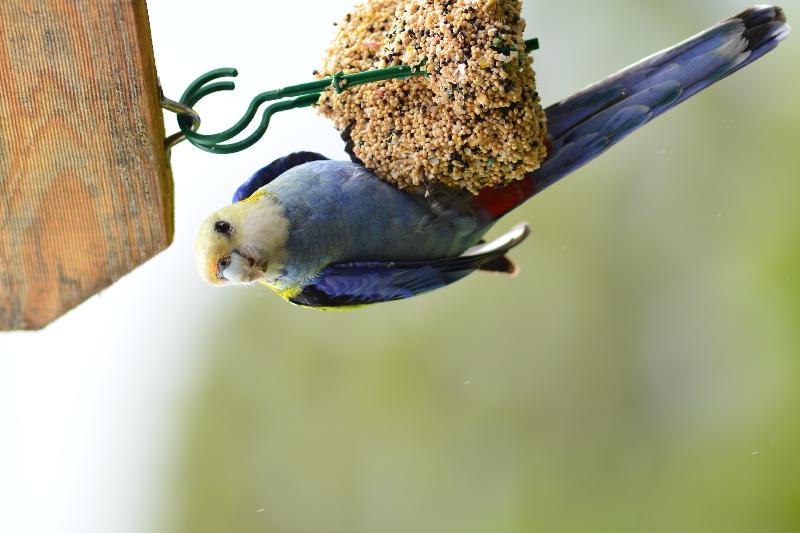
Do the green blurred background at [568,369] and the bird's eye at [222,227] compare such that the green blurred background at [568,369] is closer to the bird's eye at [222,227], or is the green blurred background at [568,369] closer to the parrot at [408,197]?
the parrot at [408,197]

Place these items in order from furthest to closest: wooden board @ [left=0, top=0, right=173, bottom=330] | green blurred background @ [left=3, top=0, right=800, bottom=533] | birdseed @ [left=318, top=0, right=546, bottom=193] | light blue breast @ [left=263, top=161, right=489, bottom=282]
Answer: green blurred background @ [left=3, top=0, right=800, bottom=533] → light blue breast @ [left=263, top=161, right=489, bottom=282] → birdseed @ [left=318, top=0, right=546, bottom=193] → wooden board @ [left=0, top=0, right=173, bottom=330]

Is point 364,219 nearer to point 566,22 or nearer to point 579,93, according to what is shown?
point 579,93

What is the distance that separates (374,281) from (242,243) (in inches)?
10.9

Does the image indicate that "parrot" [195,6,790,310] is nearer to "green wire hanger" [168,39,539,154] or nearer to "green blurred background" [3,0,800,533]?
"green wire hanger" [168,39,539,154]

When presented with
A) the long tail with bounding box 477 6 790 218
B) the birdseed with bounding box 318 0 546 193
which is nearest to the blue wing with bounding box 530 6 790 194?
the long tail with bounding box 477 6 790 218

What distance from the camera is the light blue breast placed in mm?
1474

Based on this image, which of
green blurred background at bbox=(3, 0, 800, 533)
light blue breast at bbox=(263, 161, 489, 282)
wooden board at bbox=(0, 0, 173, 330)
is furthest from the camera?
green blurred background at bbox=(3, 0, 800, 533)

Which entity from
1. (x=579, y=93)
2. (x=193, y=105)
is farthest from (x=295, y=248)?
(x=579, y=93)

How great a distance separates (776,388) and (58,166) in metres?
3.24

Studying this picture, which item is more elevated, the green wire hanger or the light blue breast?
the green wire hanger

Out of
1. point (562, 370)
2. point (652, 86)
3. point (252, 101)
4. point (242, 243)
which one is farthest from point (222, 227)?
point (562, 370)

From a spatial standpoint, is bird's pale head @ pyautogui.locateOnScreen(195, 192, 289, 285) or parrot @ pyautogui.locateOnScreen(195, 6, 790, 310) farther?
parrot @ pyautogui.locateOnScreen(195, 6, 790, 310)

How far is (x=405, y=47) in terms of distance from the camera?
4.53 ft

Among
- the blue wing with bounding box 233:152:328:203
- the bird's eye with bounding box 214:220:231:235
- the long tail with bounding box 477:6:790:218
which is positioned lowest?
the bird's eye with bounding box 214:220:231:235
